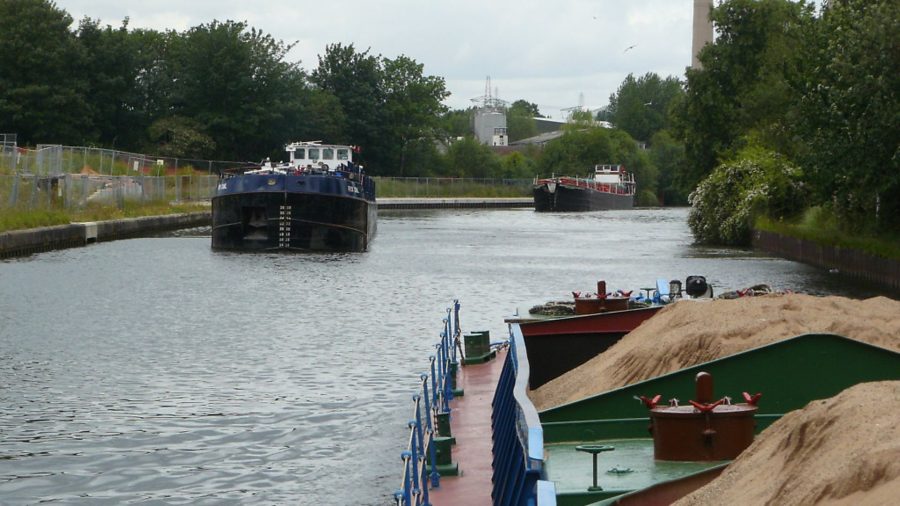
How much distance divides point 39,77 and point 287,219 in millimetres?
49602

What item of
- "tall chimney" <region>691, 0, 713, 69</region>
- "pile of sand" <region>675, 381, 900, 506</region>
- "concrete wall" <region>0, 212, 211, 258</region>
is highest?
"tall chimney" <region>691, 0, 713, 69</region>

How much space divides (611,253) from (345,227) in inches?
370

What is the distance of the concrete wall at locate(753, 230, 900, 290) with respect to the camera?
112 feet

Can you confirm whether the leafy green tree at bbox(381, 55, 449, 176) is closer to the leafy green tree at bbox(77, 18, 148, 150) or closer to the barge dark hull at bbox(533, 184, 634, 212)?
the barge dark hull at bbox(533, 184, 634, 212)

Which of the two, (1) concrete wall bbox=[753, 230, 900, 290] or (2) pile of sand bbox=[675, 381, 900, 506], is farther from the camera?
(1) concrete wall bbox=[753, 230, 900, 290]

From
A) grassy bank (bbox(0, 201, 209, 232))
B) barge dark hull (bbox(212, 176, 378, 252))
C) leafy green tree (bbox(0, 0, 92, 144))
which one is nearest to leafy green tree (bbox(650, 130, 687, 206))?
leafy green tree (bbox(0, 0, 92, 144))

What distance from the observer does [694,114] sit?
7444 cm

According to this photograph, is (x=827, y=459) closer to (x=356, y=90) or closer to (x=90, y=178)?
(x=90, y=178)

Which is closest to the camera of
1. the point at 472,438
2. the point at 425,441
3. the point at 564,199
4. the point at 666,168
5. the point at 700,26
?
the point at 425,441

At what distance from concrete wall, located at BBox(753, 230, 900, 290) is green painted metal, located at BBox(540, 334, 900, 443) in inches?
934

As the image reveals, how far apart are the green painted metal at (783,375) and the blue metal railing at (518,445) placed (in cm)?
48

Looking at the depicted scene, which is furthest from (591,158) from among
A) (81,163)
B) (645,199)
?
(81,163)

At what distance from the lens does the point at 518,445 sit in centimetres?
923

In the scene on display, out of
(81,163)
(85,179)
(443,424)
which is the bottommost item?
(443,424)
